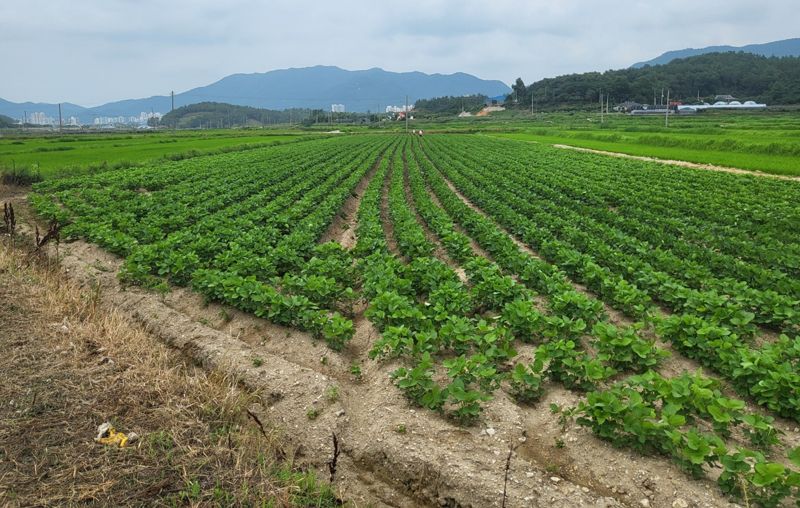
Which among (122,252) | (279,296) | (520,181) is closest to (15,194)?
(122,252)

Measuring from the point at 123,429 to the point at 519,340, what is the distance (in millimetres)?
5194

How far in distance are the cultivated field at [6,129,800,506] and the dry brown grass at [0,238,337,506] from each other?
2.43 feet

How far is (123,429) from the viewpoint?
498cm

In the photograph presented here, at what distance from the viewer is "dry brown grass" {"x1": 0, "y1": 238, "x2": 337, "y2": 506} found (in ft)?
13.6

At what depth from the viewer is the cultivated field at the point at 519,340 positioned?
4621mm

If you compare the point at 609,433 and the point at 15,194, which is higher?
the point at 15,194

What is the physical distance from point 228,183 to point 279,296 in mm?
16578

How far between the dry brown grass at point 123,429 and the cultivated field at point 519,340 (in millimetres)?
742

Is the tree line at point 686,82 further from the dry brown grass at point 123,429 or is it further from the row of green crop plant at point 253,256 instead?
the dry brown grass at point 123,429

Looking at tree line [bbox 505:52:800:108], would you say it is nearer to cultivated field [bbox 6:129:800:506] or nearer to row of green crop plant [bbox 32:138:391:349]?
row of green crop plant [bbox 32:138:391:349]

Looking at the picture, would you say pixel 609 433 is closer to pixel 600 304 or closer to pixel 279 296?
pixel 600 304

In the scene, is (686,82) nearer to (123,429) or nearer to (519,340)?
(519,340)

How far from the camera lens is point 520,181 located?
2350 centimetres

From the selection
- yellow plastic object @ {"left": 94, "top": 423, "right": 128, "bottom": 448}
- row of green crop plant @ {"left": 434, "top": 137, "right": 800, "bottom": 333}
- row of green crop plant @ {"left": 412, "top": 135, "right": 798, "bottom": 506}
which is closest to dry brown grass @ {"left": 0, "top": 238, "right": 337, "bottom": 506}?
yellow plastic object @ {"left": 94, "top": 423, "right": 128, "bottom": 448}
